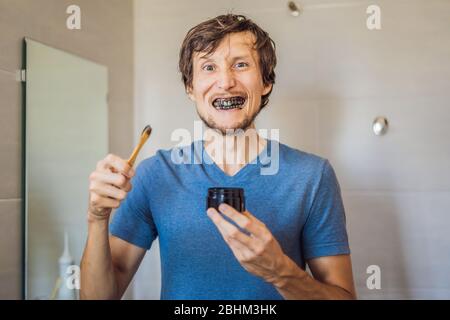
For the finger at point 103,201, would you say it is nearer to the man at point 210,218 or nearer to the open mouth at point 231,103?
the man at point 210,218

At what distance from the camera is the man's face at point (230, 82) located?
0.60 m

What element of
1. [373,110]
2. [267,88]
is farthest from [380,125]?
[267,88]

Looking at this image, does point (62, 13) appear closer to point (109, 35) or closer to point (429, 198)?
point (109, 35)

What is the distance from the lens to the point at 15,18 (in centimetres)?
59

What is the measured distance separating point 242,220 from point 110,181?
18 cm

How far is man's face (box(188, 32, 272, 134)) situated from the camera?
1.98 ft

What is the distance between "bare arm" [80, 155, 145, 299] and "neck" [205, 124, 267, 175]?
0.55ft

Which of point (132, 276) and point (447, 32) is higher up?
point (447, 32)

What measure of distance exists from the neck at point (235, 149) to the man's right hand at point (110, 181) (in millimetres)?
167

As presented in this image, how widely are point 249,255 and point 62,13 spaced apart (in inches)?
19.1

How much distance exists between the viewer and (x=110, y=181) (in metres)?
0.51

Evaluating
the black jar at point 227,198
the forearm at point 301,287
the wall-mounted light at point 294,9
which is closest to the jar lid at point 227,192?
the black jar at point 227,198

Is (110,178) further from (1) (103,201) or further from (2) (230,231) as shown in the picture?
(2) (230,231)
